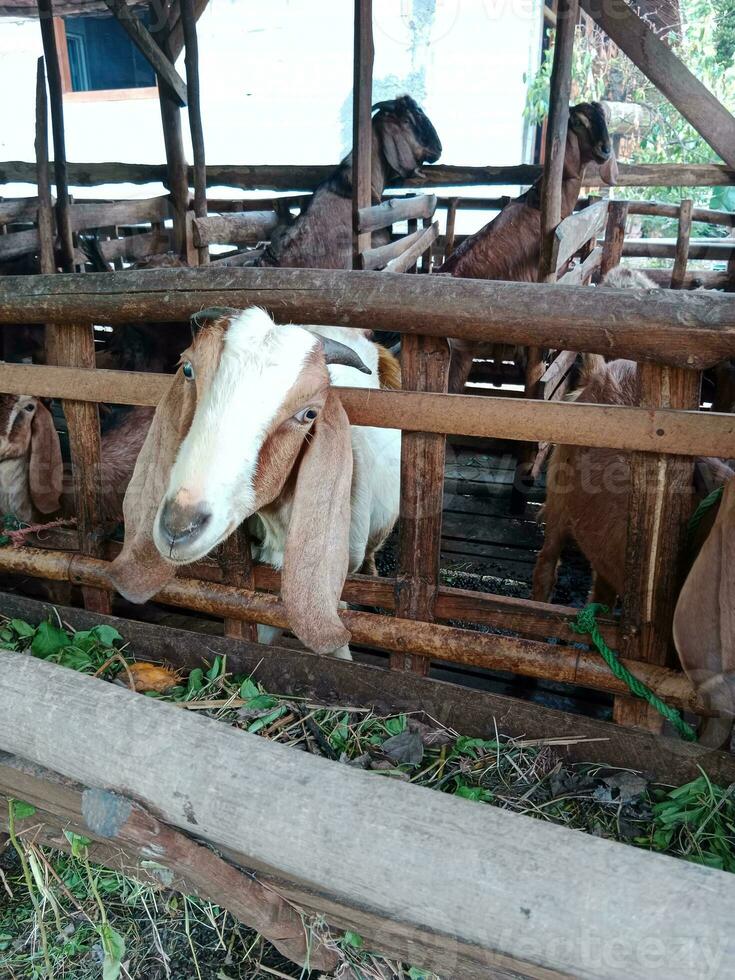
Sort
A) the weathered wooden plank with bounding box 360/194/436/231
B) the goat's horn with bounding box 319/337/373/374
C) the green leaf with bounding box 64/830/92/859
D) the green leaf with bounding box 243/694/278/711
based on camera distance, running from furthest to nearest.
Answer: the weathered wooden plank with bounding box 360/194/436/231, the green leaf with bounding box 243/694/278/711, the goat's horn with bounding box 319/337/373/374, the green leaf with bounding box 64/830/92/859

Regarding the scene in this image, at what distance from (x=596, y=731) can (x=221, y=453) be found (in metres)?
1.39

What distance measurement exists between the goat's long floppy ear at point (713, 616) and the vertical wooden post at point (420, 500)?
81 centimetres

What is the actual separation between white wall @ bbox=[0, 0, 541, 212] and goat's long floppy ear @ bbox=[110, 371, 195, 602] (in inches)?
418

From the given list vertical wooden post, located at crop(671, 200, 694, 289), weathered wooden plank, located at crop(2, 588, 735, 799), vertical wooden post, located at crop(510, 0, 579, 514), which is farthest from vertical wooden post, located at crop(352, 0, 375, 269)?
weathered wooden plank, located at crop(2, 588, 735, 799)

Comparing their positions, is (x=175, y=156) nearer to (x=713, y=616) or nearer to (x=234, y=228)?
(x=234, y=228)

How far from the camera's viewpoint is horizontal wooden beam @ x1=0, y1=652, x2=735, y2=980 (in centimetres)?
124

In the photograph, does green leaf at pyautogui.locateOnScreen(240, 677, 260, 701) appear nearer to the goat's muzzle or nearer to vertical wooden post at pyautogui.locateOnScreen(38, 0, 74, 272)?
the goat's muzzle

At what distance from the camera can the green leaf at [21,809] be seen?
6.97ft

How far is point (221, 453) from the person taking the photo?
198 cm

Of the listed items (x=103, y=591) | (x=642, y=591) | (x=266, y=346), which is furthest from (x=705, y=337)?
(x=103, y=591)

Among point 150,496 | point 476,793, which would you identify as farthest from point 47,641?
point 476,793

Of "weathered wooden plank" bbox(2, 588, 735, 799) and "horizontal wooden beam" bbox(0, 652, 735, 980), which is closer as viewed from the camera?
"horizontal wooden beam" bbox(0, 652, 735, 980)

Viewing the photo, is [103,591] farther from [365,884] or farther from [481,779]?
[365,884]

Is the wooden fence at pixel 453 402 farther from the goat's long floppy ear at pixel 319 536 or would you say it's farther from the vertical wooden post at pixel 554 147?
the vertical wooden post at pixel 554 147
